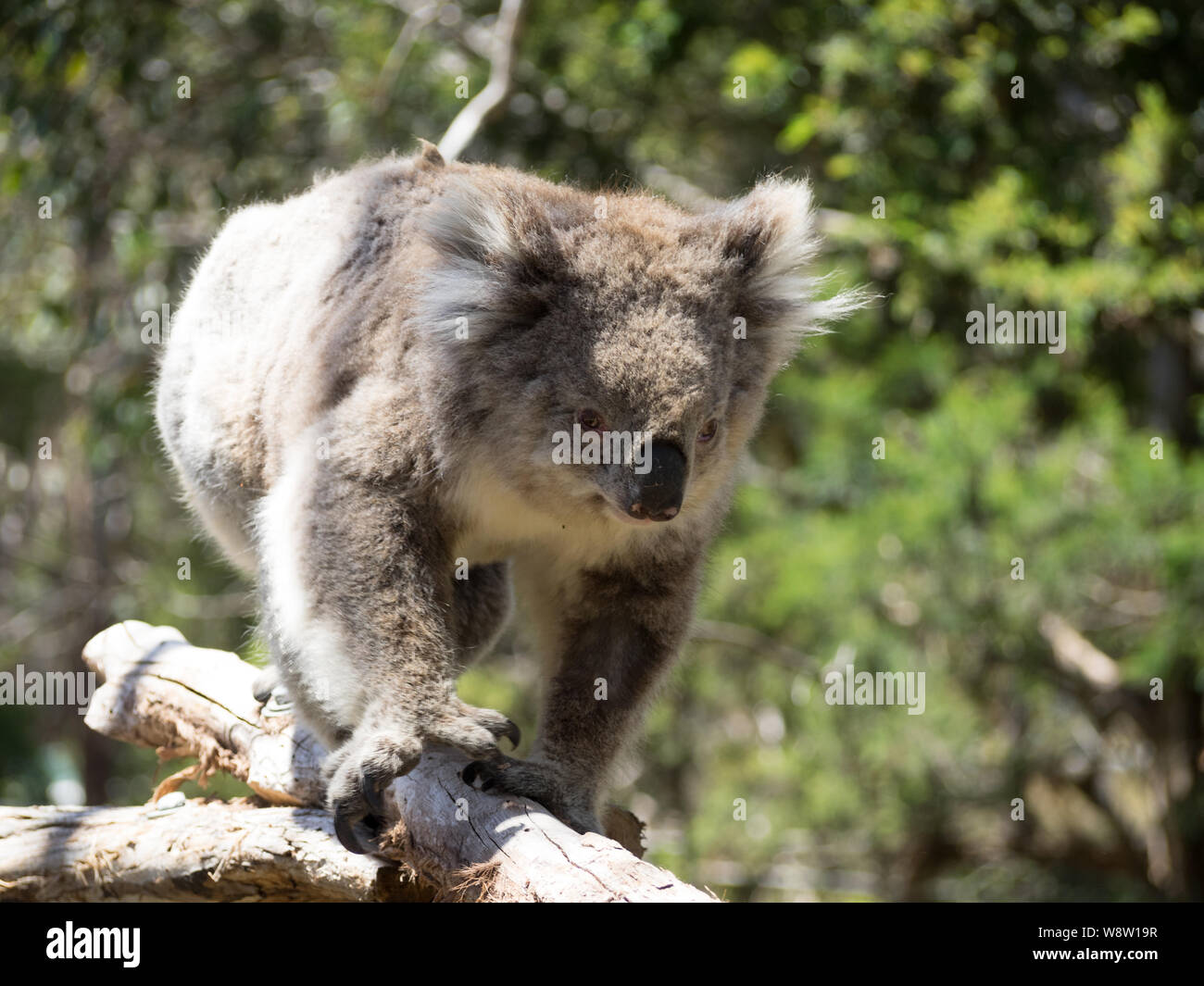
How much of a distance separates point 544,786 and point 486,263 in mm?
1467

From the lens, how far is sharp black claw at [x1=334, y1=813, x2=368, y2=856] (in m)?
3.33

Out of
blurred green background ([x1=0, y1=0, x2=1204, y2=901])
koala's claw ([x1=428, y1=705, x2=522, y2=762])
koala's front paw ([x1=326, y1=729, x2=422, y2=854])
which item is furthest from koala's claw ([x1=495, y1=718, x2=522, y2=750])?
blurred green background ([x1=0, y1=0, x2=1204, y2=901])

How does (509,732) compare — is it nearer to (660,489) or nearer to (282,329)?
(660,489)

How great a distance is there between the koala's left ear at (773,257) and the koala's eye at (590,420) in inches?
27.4

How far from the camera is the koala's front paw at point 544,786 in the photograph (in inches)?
134

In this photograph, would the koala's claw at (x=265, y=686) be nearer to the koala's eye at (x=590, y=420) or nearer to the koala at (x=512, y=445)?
the koala at (x=512, y=445)

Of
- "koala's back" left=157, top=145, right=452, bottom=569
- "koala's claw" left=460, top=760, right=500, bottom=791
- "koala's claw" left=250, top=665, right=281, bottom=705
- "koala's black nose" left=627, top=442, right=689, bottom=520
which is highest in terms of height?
"koala's back" left=157, top=145, right=452, bottom=569

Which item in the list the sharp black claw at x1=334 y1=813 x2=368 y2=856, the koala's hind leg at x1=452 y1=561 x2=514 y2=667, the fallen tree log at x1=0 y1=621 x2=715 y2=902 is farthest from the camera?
the koala's hind leg at x1=452 y1=561 x2=514 y2=667

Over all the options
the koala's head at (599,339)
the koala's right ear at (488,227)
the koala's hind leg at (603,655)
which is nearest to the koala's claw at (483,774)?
the koala's hind leg at (603,655)

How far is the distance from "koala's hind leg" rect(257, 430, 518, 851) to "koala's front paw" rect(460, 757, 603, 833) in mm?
51

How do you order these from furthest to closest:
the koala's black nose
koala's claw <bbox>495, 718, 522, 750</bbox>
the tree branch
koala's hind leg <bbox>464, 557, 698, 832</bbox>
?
the tree branch
koala's hind leg <bbox>464, 557, 698, 832</bbox>
koala's claw <bbox>495, 718, 522, 750</bbox>
the koala's black nose

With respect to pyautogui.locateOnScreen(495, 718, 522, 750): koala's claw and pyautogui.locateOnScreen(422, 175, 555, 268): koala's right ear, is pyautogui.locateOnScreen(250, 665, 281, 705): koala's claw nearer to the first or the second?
pyautogui.locateOnScreen(495, 718, 522, 750): koala's claw

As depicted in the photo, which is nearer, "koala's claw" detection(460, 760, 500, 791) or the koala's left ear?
"koala's claw" detection(460, 760, 500, 791)

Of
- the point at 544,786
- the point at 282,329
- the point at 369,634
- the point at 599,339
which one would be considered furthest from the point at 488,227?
the point at 544,786
